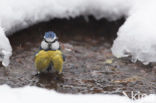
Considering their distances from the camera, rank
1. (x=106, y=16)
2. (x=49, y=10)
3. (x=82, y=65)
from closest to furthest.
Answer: (x=82, y=65) → (x=49, y=10) → (x=106, y=16)

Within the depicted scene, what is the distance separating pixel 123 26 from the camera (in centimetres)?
607

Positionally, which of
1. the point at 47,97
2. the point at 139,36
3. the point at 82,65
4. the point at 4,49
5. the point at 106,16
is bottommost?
the point at 47,97

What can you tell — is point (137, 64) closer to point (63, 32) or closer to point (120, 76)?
point (120, 76)

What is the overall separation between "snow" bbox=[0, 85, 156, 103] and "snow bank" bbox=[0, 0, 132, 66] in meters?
1.10

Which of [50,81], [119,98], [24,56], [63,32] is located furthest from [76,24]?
[119,98]

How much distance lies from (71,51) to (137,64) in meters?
1.10

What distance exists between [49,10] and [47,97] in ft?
7.50

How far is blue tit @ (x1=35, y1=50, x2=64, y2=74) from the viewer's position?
192 inches

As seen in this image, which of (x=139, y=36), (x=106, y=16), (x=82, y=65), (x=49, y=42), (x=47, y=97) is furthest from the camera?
(x=106, y=16)

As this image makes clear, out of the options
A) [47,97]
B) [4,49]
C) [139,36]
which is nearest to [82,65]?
[139,36]

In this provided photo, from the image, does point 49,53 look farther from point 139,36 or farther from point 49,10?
point 139,36

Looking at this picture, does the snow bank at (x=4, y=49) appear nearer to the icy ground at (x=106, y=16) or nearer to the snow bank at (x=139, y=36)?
the icy ground at (x=106, y=16)

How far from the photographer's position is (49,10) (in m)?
6.16

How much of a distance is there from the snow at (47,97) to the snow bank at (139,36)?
136cm
